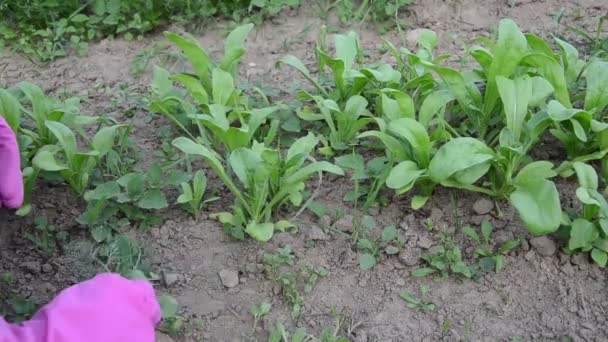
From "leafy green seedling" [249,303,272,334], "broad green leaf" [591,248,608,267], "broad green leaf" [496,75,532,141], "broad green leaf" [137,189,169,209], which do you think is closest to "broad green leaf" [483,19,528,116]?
"broad green leaf" [496,75,532,141]

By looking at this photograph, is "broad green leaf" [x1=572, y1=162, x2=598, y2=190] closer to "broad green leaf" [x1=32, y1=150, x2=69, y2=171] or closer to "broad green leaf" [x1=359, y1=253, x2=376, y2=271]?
"broad green leaf" [x1=359, y1=253, x2=376, y2=271]

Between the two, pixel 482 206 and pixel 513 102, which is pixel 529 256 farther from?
pixel 513 102

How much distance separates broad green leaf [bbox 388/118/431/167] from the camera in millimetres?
2410

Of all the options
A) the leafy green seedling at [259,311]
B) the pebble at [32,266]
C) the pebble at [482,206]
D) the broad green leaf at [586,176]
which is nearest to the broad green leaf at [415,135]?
the pebble at [482,206]

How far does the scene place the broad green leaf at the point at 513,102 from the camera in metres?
2.45

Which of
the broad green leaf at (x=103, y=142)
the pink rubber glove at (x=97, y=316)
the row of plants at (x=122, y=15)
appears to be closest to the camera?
the pink rubber glove at (x=97, y=316)

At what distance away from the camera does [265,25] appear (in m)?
3.54

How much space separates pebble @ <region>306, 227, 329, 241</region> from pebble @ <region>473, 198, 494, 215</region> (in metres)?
0.51

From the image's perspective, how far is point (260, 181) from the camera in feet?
7.78

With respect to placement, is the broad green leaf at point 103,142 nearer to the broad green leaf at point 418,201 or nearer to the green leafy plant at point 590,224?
the broad green leaf at point 418,201

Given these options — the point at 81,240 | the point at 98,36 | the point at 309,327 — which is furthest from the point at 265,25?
the point at 309,327

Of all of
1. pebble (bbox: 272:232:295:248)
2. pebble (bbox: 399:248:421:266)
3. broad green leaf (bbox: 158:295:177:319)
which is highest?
broad green leaf (bbox: 158:295:177:319)

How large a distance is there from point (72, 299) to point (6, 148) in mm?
562

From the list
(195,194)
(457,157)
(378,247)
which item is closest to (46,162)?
(195,194)
